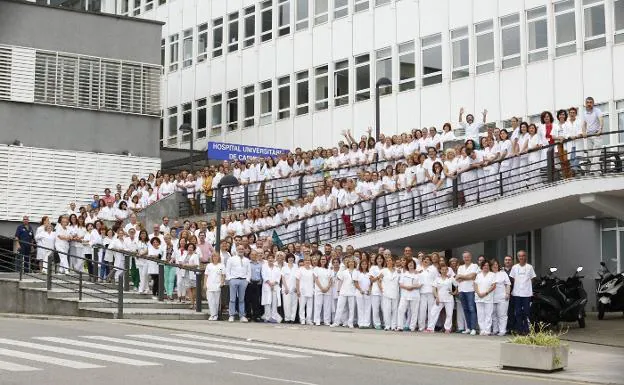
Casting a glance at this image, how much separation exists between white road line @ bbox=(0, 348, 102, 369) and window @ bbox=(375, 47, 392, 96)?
26.0 metres

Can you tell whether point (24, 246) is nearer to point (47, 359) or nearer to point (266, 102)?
point (47, 359)

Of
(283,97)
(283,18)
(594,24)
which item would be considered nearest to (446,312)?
(594,24)

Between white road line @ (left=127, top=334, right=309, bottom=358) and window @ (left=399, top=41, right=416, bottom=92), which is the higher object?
window @ (left=399, top=41, right=416, bottom=92)

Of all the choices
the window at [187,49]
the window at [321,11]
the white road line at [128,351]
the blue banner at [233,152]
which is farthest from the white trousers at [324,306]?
the window at [187,49]

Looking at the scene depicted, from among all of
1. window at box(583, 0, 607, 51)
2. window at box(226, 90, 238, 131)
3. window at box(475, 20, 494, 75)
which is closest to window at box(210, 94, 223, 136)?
window at box(226, 90, 238, 131)

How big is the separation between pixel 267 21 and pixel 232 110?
176 inches

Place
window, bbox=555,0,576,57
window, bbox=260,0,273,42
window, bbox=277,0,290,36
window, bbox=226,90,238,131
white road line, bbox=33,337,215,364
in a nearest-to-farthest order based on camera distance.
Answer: white road line, bbox=33,337,215,364 → window, bbox=555,0,576,57 → window, bbox=277,0,290,36 → window, bbox=260,0,273,42 → window, bbox=226,90,238,131

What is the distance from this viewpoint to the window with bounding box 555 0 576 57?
34625 mm

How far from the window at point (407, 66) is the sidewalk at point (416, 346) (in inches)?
668

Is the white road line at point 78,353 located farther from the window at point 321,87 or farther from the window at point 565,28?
the window at point 321,87

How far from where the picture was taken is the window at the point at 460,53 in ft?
125

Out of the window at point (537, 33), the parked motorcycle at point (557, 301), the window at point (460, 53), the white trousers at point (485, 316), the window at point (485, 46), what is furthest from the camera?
the window at point (460, 53)

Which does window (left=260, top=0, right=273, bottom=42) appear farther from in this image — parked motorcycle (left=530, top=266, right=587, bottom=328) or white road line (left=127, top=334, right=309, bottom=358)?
white road line (left=127, top=334, right=309, bottom=358)

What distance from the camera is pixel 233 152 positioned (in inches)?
1550
